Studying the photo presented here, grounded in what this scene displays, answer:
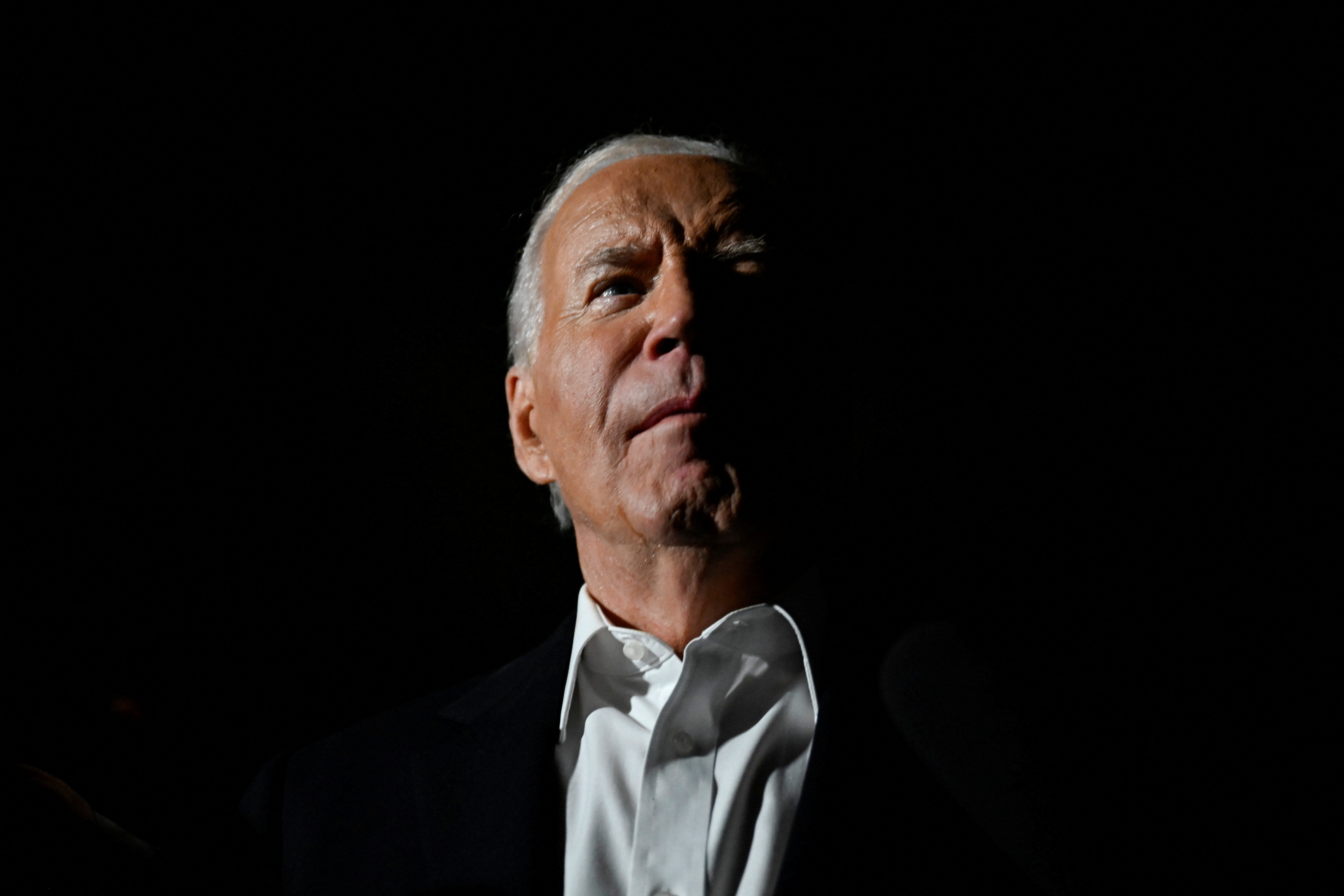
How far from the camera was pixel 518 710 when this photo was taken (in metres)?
1.28

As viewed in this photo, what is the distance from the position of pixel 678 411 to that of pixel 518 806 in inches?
23.0

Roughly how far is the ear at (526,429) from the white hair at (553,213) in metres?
0.03

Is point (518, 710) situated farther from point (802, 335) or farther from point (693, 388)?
point (802, 335)

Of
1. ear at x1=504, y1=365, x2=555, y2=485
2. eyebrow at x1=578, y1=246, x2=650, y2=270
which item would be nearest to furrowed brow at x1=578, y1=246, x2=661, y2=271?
eyebrow at x1=578, y1=246, x2=650, y2=270

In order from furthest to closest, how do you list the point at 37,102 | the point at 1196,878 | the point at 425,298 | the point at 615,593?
the point at 425,298 → the point at 37,102 → the point at 615,593 → the point at 1196,878

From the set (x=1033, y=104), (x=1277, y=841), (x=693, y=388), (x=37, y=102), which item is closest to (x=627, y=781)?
(x=693, y=388)

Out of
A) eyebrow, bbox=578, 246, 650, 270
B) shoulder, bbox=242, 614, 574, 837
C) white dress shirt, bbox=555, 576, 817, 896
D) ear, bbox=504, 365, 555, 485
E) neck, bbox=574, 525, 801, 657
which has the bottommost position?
shoulder, bbox=242, 614, 574, 837

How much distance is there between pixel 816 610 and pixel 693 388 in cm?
39

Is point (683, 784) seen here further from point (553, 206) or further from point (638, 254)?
point (553, 206)

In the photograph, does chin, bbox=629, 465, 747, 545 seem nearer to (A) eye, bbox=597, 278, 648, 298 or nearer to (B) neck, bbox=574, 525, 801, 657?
(B) neck, bbox=574, 525, 801, 657

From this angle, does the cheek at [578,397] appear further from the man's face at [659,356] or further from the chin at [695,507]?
the chin at [695,507]

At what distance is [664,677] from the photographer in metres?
1.28

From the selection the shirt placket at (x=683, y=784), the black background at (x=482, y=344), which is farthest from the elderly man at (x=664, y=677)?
the black background at (x=482, y=344)

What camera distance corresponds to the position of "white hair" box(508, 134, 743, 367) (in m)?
1.57
